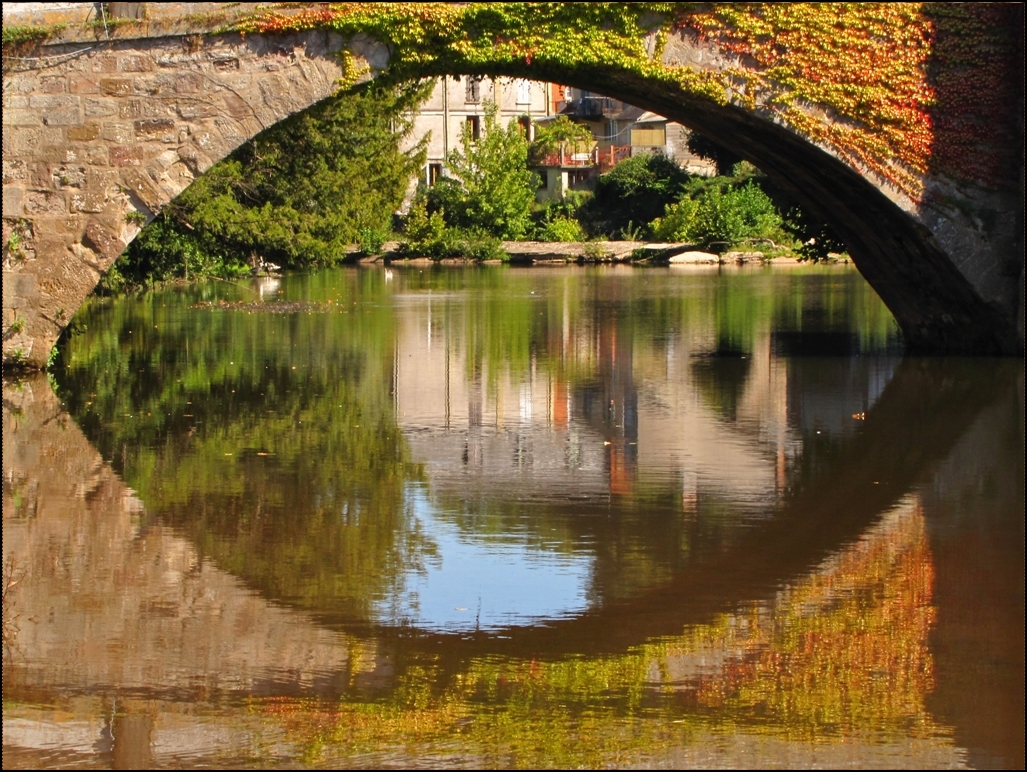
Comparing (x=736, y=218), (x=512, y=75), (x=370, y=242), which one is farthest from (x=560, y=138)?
(x=512, y=75)

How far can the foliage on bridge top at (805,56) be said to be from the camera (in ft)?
41.6

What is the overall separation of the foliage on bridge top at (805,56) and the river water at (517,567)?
7.42 ft

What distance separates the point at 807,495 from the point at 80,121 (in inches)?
306

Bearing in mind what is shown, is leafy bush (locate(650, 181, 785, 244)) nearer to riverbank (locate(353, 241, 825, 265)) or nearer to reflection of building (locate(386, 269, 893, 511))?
riverbank (locate(353, 241, 825, 265))

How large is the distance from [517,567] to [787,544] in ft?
4.65

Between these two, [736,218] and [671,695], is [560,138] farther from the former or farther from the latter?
[671,695]

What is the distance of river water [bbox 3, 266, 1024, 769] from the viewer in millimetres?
4660

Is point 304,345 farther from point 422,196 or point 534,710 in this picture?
point 422,196

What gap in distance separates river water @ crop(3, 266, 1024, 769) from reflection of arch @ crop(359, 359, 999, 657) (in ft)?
0.08

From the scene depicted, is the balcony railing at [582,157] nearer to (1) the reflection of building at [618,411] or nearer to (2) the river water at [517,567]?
(1) the reflection of building at [618,411]

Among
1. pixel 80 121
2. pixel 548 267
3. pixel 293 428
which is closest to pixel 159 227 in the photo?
pixel 80 121

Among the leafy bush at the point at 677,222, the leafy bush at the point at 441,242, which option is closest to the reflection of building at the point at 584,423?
the leafy bush at the point at 441,242

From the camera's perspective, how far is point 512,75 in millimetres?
A: 13648

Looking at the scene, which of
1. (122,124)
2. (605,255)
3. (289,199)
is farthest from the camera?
(605,255)
